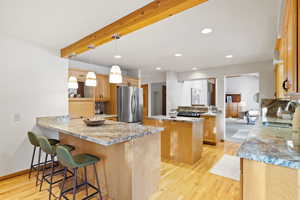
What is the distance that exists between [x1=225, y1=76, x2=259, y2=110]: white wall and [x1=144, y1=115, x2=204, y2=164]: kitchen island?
8764 mm

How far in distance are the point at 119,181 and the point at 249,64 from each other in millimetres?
4686

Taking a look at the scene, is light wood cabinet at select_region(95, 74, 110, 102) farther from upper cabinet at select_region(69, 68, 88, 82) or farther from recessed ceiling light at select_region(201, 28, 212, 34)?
recessed ceiling light at select_region(201, 28, 212, 34)

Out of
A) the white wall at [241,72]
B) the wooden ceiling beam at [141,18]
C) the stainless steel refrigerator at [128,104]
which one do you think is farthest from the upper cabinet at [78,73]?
the white wall at [241,72]

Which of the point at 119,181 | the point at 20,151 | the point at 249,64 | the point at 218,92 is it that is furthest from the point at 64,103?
A: the point at 249,64

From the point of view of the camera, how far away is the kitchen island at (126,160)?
1.77 m

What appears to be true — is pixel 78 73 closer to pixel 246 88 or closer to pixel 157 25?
pixel 157 25

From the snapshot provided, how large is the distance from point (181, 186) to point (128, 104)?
285cm

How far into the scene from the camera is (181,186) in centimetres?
231

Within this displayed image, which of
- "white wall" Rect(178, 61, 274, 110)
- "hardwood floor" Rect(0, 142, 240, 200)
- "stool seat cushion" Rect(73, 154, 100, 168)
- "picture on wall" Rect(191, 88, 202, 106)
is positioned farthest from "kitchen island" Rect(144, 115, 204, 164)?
"picture on wall" Rect(191, 88, 202, 106)

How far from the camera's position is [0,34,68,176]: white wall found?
102 inches

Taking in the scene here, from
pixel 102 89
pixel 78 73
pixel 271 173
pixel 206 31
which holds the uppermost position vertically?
pixel 206 31

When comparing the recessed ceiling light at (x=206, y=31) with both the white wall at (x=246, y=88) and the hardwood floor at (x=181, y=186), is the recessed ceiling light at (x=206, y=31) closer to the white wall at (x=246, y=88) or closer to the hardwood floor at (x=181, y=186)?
the hardwood floor at (x=181, y=186)

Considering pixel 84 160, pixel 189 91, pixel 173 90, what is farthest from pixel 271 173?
pixel 189 91

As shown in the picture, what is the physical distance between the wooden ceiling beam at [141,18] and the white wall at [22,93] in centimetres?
107
